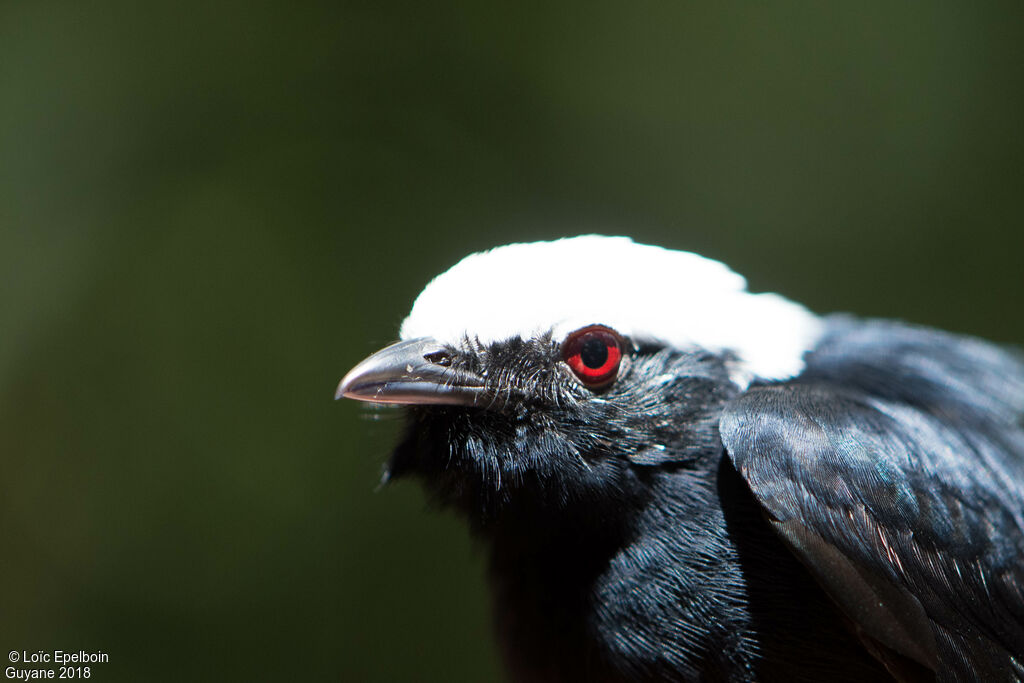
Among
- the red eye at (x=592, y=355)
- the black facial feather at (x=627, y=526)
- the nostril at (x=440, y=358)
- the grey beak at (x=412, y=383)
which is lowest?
the black facial feather at (x=627, y=526)

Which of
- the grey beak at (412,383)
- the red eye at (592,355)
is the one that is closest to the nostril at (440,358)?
the grey beak at (412,383)

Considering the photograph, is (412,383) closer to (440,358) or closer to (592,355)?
(440,358)

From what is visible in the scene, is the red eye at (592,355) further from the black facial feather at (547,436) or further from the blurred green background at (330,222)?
the blurred green background at (330,222)

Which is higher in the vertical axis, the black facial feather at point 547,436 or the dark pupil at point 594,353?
the dark pupil at point 594,353

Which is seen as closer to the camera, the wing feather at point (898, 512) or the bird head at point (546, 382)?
the wing feather at point (898, 512)

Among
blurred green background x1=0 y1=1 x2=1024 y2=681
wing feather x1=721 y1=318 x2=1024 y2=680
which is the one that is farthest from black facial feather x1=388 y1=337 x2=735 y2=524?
blurred green background x1=0 y1=1 x2=1024 y2=681

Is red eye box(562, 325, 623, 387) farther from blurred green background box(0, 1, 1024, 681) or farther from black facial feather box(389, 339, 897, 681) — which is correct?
blurred green background box(0, 1, 1024, 681)
